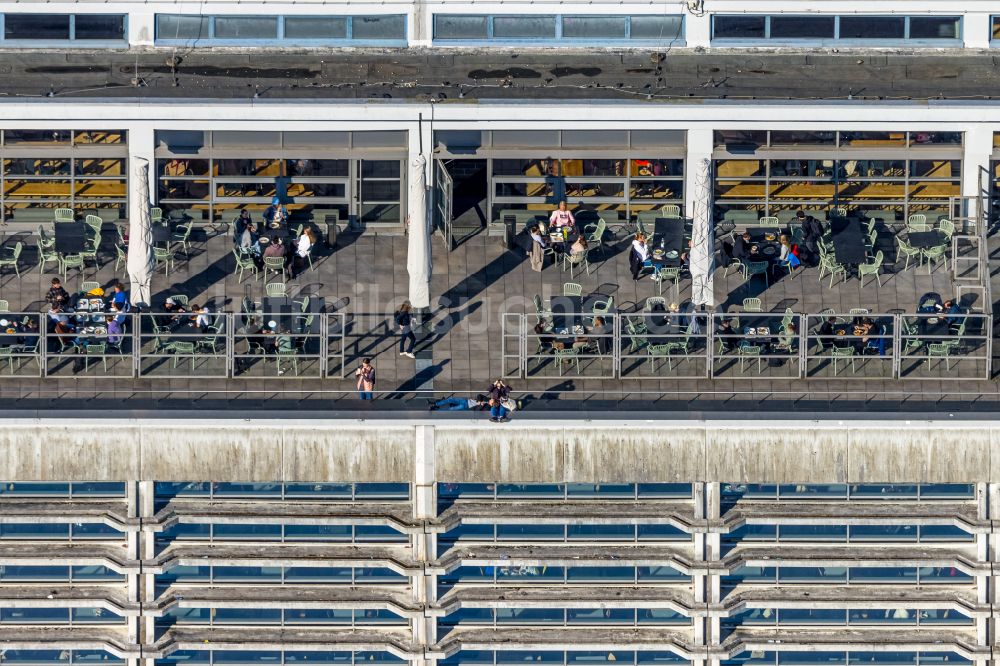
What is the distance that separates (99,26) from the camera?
65.9 meters

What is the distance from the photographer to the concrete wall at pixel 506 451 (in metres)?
55.8

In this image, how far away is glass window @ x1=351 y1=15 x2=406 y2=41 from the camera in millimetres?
65688

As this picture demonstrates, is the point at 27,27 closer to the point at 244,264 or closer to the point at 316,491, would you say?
the point at 244,264

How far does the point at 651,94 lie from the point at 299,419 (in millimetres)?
13608

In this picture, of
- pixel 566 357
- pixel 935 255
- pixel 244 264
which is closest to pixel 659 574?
pixel 566 357

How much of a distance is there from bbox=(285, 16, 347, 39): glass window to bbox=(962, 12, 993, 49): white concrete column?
1612 centimetres

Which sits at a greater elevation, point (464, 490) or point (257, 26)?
point (257, 26)

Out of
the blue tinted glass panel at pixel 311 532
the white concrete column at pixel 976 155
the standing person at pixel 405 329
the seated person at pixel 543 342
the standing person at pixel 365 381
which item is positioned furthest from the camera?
the white concrete column at pixel 976 155

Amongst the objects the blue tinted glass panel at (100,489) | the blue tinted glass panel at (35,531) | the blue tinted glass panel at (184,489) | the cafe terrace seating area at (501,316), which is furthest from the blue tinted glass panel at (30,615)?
the cafe terrace seating area at (501,316)

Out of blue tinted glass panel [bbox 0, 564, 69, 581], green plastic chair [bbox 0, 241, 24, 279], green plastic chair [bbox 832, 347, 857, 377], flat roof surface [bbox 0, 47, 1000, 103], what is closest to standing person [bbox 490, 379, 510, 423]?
green plastic chair [bbox 832, 347, 857, 377]

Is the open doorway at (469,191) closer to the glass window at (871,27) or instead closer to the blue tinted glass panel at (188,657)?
the glass window at (871,27)

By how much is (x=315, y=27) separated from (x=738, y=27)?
10996mm

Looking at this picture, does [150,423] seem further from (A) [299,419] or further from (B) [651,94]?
(B) [651,94]

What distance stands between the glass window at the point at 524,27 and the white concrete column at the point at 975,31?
421 inches
